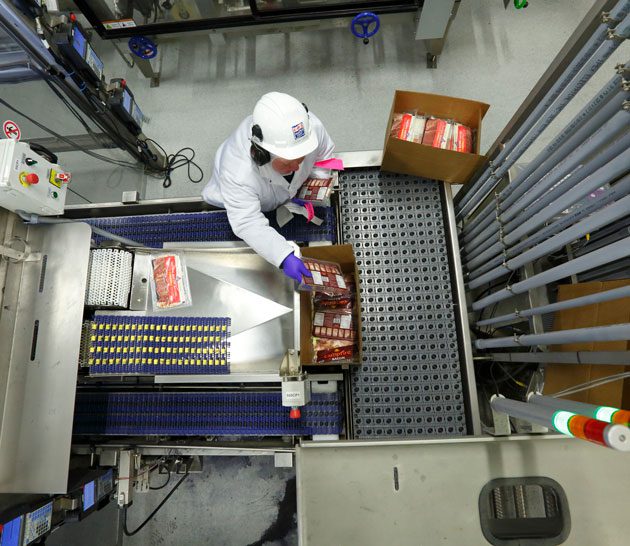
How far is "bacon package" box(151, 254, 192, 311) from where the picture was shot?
1.83m

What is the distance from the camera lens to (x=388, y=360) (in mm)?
1814

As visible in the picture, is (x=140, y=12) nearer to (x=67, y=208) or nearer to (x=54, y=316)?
(x=67, y=208)

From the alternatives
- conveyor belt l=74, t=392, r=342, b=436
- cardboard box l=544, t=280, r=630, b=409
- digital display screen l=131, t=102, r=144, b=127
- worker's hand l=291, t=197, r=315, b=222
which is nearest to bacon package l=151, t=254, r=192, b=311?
conveyor belt l=74, t=392, r=342, b=436

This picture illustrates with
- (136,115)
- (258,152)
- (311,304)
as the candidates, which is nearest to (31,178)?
(258,152)

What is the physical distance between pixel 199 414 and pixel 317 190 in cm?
127

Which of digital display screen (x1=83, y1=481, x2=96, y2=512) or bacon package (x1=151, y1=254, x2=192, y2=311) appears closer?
digital display screen (x1=83, y1=481, x2=96, y2=512)

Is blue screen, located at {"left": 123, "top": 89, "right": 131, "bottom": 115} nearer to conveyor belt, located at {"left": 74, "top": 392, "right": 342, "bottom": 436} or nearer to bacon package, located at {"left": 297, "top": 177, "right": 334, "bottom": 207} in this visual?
bacon package, located at {"left": 297, "top": 177, "right": 334, "bottom": 207}

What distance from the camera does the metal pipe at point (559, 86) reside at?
0.95 m

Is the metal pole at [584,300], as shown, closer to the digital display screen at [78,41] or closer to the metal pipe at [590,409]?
the metal pipe at [590,409]

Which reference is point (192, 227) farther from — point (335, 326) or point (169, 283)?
point (335, 326)

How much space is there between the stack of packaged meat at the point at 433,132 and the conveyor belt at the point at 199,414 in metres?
1.34

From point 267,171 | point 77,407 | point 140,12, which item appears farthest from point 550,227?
point 140,12

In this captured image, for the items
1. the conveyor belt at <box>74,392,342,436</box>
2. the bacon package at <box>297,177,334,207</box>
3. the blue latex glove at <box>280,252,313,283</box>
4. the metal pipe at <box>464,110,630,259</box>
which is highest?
the bacon package at <box>297,177,334,207</box>

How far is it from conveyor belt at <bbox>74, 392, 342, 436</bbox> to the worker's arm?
2.29 feet
